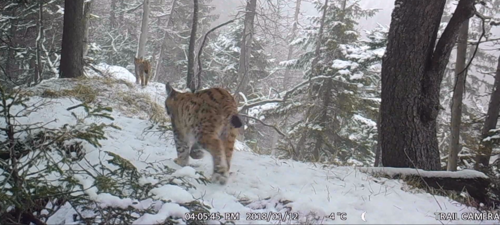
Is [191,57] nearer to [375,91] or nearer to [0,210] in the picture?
[0,210]

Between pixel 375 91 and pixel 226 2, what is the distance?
43382 mm

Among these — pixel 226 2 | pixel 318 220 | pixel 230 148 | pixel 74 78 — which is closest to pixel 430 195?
pixel 318 220

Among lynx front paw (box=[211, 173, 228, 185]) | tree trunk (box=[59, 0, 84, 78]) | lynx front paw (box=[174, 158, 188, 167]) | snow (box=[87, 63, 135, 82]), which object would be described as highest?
tree trunk (box=[59, 0, 84, 78])

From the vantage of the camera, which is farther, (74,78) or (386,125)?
(74,78)

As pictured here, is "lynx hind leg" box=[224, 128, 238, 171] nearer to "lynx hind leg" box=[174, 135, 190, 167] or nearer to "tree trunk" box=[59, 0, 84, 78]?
"lynx hind leg" box=[174, 135, 190, 167]

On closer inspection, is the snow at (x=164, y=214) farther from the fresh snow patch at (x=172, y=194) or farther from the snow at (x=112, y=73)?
the snow at (x=112, y=73)

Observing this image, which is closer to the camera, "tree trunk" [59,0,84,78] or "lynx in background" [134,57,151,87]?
"tree trunk" [59,0,84,78]

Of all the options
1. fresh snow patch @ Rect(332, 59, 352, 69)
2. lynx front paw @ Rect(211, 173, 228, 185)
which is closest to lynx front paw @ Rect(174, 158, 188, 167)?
lynx front paw @ Rect(211, 173, 228, 185)

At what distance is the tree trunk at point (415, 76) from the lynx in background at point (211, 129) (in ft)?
7.80

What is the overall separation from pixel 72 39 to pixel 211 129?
618 cm

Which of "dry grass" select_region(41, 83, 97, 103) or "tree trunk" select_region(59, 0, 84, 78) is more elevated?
"tree trunk" select_region(59, 0, 84, 78)

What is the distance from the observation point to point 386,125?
519cm

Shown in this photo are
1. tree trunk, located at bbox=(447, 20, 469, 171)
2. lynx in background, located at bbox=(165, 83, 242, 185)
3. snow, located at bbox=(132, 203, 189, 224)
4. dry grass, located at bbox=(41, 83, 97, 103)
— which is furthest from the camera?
tree trunk, located at bbox=(447, 20, 469, 171)

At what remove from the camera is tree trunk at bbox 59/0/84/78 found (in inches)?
335
